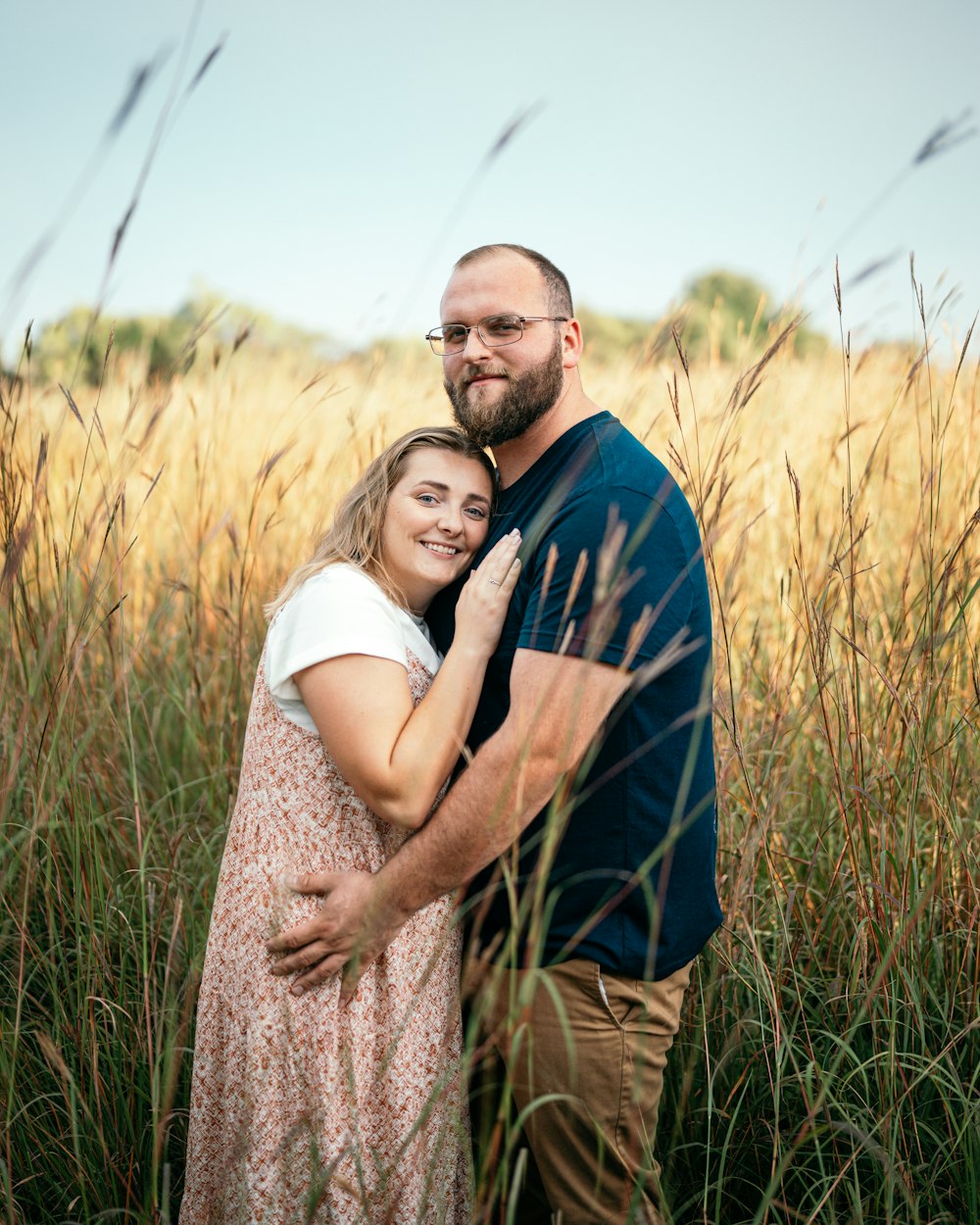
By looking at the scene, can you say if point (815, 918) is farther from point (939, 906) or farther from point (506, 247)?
point (506, 247)

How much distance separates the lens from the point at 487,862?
170 centimetres

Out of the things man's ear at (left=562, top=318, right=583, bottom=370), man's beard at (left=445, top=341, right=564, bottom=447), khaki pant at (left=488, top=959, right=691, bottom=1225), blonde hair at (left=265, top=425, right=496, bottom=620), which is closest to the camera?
khaki pant at (left=488, top=959, right=691, bottom=1225)

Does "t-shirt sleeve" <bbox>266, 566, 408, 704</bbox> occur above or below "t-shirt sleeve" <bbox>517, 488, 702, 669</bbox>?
below

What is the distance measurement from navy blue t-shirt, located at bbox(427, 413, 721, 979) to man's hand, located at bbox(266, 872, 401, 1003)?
0.22 meters

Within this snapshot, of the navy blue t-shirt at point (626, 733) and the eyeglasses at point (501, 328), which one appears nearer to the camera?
the navy blue t-shirt at point (626, 733)

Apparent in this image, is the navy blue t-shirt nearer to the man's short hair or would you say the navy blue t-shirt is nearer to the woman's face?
the woman's face

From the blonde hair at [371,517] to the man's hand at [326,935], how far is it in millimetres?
566

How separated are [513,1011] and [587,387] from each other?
441 centimetres

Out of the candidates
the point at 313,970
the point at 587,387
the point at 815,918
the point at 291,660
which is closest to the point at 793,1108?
the point at 815,918

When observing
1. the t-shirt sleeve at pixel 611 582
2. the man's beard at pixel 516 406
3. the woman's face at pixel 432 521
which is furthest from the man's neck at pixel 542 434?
the t-shirt sleeve at pixel 611 582

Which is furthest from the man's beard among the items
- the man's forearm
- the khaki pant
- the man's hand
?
the khaki pant

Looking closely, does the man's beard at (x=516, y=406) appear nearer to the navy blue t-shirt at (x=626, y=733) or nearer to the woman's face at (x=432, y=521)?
the woman's face at (x=432, y=521)

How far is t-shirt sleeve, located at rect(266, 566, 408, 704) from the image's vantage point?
168cm

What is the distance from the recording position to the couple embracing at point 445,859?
164 centimetres
